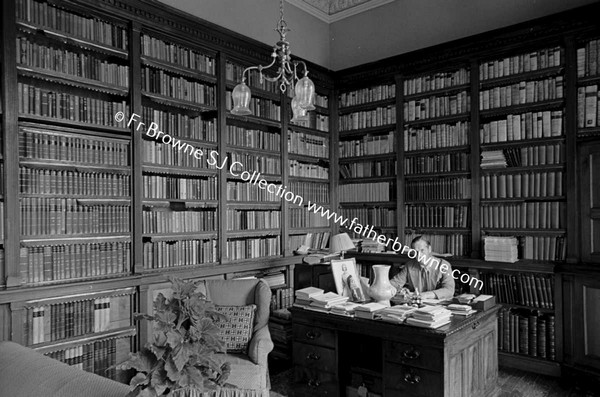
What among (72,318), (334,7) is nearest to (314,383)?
(72,318)

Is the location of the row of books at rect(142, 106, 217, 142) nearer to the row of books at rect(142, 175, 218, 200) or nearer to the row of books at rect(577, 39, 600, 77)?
the row of books at rect(142, 175, 218, 200)

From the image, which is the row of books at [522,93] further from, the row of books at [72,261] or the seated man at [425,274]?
the row of books at [72,261]

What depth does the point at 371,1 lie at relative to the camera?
18.0 feet

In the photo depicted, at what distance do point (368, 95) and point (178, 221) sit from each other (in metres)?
2.78

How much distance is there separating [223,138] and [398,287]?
2.15 m

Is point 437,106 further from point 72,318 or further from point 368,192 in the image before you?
point 72,318

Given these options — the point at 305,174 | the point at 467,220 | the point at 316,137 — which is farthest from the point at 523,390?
the point at 316,137

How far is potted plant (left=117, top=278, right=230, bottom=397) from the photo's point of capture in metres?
1.19

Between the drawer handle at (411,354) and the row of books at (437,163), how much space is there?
8.28 feet

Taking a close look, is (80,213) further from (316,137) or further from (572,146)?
(572,146)

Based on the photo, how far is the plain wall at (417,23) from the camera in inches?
173

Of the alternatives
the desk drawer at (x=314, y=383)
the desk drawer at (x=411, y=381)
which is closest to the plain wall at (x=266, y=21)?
the desk drawer at (x=314, y=383)

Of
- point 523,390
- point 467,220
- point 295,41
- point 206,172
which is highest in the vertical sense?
point 295,41

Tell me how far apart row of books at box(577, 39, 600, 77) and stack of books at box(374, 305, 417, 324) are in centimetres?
265
